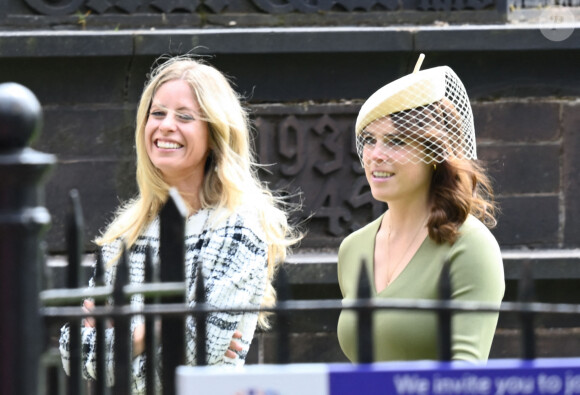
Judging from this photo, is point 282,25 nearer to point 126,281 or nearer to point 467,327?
point 467,327

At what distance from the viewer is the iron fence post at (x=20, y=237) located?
6.12 ft

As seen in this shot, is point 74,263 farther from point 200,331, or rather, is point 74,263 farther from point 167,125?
point 167,125

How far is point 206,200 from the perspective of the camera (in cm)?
359

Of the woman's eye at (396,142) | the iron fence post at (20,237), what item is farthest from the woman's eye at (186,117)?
the iron fence post at (20,237)

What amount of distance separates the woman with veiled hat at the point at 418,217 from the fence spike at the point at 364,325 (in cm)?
104

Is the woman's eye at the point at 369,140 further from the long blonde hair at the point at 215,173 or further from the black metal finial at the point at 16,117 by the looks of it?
the black metal finial at the point at 16,117

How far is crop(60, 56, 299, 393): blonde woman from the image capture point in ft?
11.0

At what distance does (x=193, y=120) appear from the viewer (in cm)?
367

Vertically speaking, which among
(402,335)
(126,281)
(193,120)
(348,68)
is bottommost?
(402,335)

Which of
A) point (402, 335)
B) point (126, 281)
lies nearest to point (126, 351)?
point (126, 281)


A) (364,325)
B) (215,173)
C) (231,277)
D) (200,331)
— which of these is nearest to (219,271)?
(231,277)

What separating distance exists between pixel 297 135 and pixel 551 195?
4.73ft

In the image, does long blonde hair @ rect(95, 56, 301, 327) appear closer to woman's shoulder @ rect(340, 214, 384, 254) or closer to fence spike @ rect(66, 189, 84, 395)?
woman's shoulder @ rect(340, 214, 384, 254)

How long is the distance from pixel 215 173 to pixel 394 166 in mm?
663
